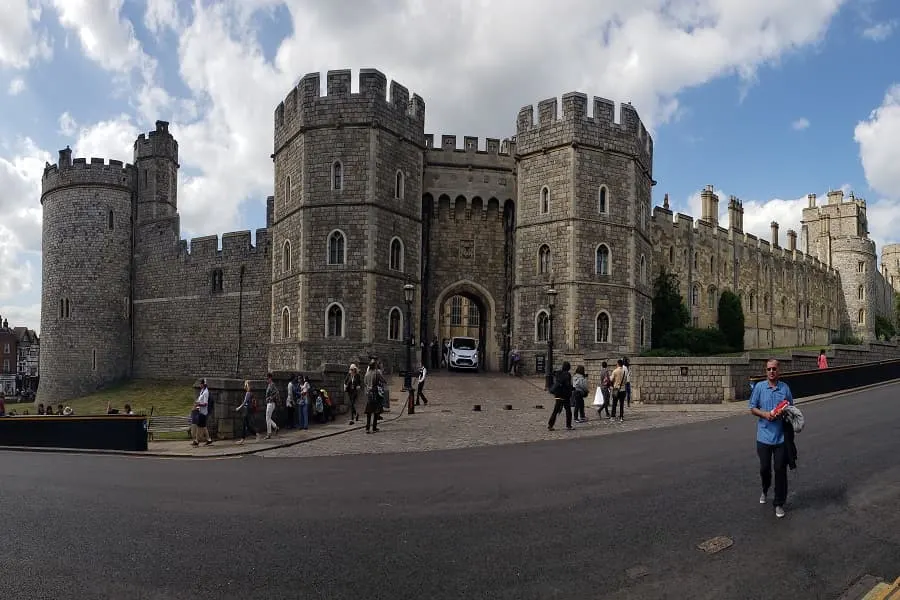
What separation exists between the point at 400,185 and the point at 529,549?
2472 centimetres

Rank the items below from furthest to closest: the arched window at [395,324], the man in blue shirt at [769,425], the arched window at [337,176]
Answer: the arched window at [395,324] < the arched window at [337,176] < the man in blue shirt at [769,425]

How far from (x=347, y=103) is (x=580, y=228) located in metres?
10.5

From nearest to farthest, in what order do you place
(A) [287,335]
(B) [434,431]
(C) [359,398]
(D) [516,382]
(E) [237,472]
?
(E) [237,472] < (B) [434,431] < (C) [359,398] < (D) [516,382] < (A) [287,335]

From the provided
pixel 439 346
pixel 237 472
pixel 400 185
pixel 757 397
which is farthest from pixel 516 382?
pixel 757 397

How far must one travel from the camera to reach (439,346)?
1324 inches

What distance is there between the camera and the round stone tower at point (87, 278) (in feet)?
141

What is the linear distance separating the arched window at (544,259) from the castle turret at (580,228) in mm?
42

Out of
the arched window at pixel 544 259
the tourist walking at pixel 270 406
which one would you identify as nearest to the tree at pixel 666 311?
the arched window at pixel 544 259

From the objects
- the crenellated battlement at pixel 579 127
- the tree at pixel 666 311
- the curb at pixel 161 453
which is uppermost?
the crenellated battlement at pixel 579 127

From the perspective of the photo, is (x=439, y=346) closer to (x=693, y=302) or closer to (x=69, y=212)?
(x=693, y=302)

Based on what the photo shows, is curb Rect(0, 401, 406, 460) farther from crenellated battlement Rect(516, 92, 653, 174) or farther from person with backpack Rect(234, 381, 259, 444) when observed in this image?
crenellated battlement Rect(516, 92, 653, 174)

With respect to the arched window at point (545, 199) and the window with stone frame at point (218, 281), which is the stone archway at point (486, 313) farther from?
the window with stone frame at point (218, 281)

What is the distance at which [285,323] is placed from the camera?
3011cm

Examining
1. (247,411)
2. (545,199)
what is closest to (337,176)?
(545,199)
